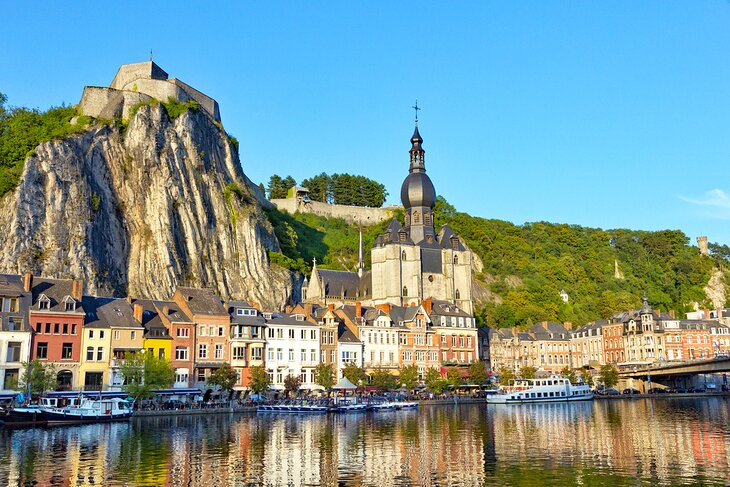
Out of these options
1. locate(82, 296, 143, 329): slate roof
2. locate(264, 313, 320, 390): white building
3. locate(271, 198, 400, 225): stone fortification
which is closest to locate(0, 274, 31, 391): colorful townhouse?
locate(82, 296, 143, 329): slate roof

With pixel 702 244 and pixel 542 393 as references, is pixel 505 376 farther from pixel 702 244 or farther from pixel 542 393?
pixel 702 244

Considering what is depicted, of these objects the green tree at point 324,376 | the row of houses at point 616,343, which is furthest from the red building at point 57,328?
the row of houses at point 616,343

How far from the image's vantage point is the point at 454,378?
270 ft

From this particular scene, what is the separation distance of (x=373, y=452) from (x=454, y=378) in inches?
1905

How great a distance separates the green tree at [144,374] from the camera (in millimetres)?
57691

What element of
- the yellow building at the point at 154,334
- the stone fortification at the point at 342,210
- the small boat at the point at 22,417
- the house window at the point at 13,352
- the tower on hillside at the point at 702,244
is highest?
the stone fortification at the point at 342,210

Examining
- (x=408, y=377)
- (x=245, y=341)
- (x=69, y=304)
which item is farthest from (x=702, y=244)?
(x=69, y=304)

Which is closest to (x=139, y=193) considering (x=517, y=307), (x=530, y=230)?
(x=517, y=307)

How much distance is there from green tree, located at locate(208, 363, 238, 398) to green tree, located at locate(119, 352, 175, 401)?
157 inches

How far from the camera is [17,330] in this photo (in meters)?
57.3

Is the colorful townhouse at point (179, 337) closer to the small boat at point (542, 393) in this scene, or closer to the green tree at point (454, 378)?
the green tree at point (454, 378)

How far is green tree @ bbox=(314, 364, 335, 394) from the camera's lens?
232 ft

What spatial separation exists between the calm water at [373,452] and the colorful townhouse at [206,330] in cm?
1238

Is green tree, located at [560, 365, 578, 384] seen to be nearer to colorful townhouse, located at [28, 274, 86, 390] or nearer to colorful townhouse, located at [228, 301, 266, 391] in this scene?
colorful townhouse, located at [228, 301, 266, 391]
